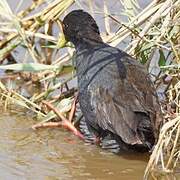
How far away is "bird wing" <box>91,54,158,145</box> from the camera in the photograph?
3.91 metres

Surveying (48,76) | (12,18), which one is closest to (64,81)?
(48,76)

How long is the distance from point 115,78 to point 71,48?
77 centimetres

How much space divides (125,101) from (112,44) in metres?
0.66

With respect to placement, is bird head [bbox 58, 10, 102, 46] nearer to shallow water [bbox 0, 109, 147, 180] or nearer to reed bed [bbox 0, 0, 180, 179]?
reed bed [bbox 0, 0, 180, 179]

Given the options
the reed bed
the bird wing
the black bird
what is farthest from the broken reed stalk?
the bird wing

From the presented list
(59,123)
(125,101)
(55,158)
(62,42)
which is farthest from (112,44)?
(55,158)

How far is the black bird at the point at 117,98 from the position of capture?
3932 mm

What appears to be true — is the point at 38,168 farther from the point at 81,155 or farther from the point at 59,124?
the point at 59,124

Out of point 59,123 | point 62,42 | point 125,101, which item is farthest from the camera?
point 62,42

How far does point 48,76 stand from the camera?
476 centimetres

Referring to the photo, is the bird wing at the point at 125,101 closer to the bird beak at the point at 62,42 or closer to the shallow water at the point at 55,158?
the shallow water at the point at 55,158

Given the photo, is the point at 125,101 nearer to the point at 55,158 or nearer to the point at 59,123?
the point at 55,158

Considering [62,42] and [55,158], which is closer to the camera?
[55,158]

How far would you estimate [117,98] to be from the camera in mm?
3988
